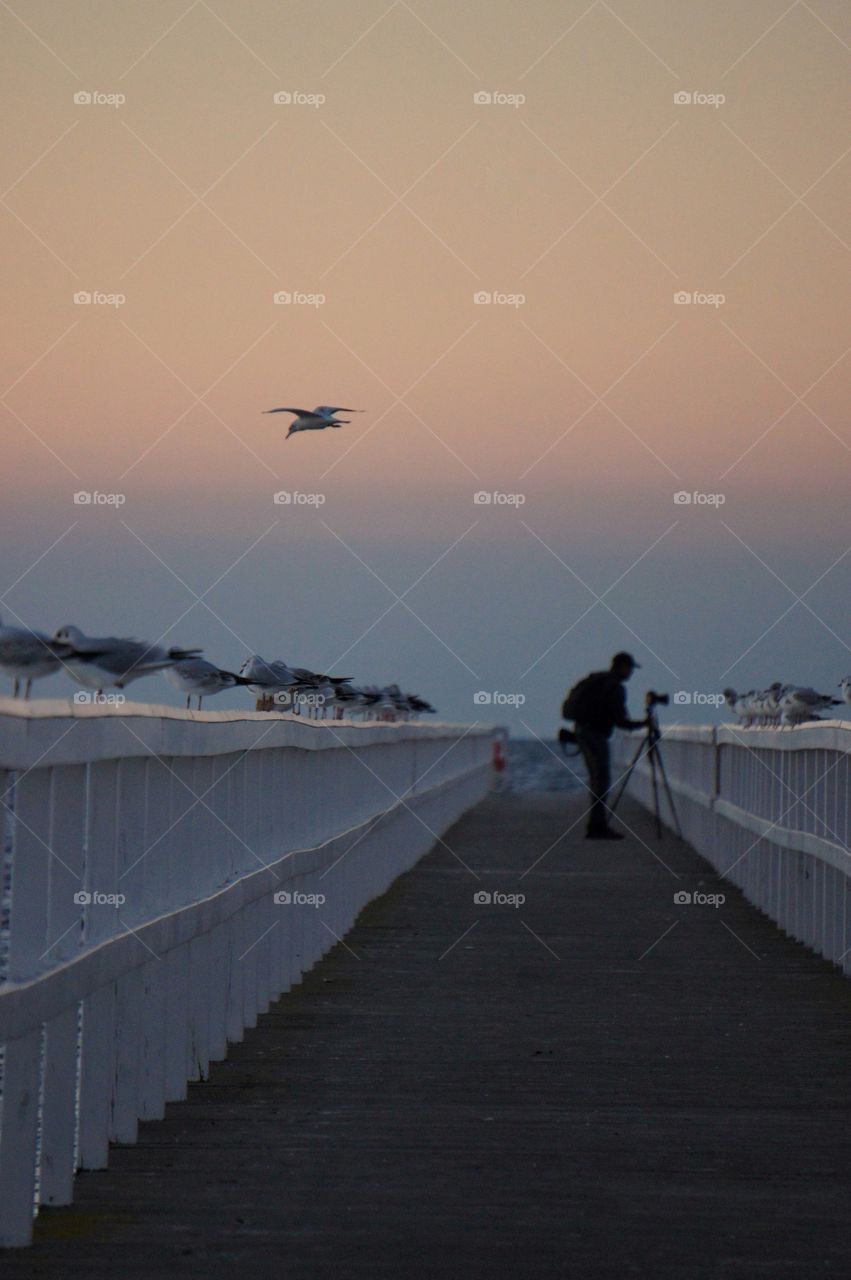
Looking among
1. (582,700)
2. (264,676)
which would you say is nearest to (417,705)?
(582,700)

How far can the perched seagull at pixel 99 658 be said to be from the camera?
680 centimetres

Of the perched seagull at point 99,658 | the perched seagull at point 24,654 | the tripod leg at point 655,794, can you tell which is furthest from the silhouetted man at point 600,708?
the perched seagull at point 24,654

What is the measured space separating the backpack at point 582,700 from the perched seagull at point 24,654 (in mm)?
18920

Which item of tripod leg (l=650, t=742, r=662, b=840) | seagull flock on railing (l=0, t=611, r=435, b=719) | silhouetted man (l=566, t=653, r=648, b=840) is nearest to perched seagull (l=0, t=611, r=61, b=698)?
seagull flock on railing (l=0, t=611, r=435, b=719)

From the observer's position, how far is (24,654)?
6.54 metres

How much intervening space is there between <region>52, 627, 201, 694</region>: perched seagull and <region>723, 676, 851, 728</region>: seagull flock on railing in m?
8.32

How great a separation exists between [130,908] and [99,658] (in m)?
0.88

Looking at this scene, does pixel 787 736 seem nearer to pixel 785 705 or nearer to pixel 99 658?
pixel 785 705

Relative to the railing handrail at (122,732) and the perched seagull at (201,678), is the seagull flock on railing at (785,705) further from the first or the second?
the railing handrail at (122,732)

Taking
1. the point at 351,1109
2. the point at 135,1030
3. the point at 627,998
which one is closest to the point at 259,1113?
the point at 351,1109

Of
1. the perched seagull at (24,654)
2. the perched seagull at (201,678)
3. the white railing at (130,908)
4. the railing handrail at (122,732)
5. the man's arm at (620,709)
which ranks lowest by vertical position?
the white railing at (130,908)

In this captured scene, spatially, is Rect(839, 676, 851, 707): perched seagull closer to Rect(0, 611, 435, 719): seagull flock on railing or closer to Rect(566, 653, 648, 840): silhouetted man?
Rect(0, 611, 435, 719): seagull flock on railing

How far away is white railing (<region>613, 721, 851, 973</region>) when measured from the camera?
11.8 metres

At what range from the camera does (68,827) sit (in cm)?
571
